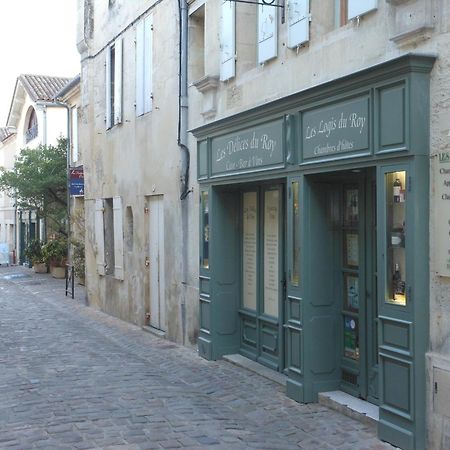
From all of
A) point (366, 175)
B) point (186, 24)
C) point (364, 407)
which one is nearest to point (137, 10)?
point (186, 24)

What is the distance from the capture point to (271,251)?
870cm

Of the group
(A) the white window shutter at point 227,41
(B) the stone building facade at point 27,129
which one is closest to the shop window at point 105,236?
(A) the white window shutter at point 227,41

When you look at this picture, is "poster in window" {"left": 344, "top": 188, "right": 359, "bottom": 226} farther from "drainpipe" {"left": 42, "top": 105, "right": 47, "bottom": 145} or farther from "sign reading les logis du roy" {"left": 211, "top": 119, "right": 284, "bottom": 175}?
"drainpipe" {"left": 42, "top": 105, "right": 47, "bottom": 145}

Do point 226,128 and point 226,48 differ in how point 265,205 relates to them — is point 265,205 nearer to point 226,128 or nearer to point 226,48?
point 226,128

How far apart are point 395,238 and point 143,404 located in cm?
320

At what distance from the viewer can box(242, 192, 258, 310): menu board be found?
9.19m

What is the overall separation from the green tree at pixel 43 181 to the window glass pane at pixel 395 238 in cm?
2087

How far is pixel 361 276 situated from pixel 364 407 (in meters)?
1.24

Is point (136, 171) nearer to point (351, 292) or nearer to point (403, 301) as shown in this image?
point (351, 292)

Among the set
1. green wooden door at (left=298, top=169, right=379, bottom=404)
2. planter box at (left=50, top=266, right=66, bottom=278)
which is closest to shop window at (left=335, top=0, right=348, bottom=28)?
green wooden door at (left=298, top=169, right=379, bottom=404)

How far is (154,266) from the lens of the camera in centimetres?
1255

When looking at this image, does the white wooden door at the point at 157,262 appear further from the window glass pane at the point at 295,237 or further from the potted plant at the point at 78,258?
the potted plant at the point at 78,258

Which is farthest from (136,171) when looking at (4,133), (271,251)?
(4,133)

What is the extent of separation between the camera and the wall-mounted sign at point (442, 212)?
17.2 feet
